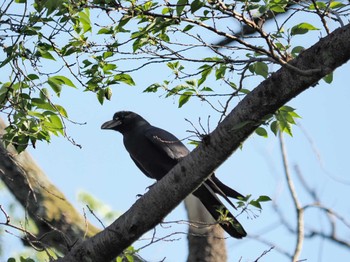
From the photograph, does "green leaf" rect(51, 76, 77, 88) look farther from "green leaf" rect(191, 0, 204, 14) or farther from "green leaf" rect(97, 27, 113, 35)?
"green leaf" rect(191, 0, 204, 14)

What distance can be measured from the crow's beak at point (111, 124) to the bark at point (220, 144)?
121 inches

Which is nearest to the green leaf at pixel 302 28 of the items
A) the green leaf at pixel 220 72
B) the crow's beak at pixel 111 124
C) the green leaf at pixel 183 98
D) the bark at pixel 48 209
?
the green leaf at pixel 220 72

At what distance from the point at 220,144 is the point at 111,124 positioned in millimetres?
3576

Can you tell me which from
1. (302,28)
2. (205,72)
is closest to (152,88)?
(205,72)

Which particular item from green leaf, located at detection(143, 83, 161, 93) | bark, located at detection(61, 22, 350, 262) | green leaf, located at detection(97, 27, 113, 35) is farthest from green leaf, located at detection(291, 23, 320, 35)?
green leaf, located at detection(97, 27, 113, 35)

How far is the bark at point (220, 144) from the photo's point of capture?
391cm

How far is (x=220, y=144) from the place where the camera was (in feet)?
13.8

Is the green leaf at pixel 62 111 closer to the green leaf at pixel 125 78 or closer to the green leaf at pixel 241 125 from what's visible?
the green leaf at pixel 125 78

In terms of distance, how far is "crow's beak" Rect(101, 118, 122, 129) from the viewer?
7.63 meters

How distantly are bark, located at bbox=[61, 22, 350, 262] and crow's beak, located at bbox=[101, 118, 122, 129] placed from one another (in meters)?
3.07

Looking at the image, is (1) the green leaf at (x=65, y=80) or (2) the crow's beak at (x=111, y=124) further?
(2) the crow's beak at (x=111, y=124)

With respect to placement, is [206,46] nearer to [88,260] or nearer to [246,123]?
[246,123]

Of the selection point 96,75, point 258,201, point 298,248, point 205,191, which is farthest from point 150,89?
point 298,248

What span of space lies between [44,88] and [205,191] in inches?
79.8
